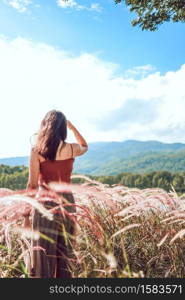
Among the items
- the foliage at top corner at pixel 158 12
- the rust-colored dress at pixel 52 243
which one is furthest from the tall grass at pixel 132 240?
the foliage at top corner at pixel 158 12

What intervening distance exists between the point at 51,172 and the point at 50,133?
43 cm

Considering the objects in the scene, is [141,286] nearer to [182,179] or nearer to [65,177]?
[65,177]

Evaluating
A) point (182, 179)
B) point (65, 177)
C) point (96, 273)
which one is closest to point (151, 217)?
point (65, 177)

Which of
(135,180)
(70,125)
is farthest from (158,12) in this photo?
(135,180)

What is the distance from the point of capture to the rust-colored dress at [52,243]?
3.67 metres

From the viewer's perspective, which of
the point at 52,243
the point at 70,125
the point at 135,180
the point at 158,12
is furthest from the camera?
the point at 135,180

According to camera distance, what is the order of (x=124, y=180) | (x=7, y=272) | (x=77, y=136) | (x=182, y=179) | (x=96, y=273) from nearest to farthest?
(x=96, y=273), (x=7, y=272), (x=77, y=136), (x=182, y=179), (x=124, y=180)

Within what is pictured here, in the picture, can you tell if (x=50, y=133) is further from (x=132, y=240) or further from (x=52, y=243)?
(x=132, y=240)

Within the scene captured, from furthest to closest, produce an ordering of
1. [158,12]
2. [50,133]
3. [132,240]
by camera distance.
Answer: [158,12] → [50,133] → [132,240]

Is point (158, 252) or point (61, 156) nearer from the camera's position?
point (158, 252)

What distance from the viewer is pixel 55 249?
12.8ft

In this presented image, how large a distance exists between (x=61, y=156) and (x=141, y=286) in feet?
6.91

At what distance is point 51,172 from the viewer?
420cm

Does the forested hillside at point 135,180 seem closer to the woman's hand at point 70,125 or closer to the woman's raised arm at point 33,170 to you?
the woman's hand at point 70,125
